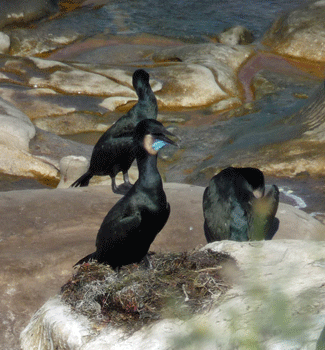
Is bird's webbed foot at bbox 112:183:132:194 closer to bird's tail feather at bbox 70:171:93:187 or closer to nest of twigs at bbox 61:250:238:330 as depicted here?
bird's tail feather at bbox 70:171:93:187

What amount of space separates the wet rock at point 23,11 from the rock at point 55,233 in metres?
11.7

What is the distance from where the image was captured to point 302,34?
46.4ft

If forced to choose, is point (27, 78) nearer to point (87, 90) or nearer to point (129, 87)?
point (87, 90)

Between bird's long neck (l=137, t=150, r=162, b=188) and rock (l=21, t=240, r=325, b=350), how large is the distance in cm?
69

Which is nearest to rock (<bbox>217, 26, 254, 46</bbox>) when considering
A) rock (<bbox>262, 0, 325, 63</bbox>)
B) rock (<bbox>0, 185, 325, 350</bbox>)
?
rock (<bbox>262, 0, 325, 63</bbox>)

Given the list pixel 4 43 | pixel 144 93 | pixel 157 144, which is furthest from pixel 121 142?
pixel 4 43

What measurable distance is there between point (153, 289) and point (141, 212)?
1001 millimetres

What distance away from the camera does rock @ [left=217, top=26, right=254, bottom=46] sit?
1589 centimetres

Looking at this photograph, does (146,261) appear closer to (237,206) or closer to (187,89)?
(237,206)

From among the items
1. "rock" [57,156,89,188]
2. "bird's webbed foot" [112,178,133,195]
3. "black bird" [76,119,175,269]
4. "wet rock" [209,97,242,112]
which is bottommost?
"wet rock" [209,97,242,112]

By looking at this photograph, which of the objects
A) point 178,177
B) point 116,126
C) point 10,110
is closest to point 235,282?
point 116,126

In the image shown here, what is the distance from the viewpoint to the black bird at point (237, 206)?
15.6 feet

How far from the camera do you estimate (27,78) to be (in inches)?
459

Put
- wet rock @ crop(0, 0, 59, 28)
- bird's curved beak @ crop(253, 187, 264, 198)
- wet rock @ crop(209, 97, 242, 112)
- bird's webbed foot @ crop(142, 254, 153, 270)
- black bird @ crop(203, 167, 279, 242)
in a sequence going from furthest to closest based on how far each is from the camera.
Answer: wet rock @ crop(0, 0, 59, 28), wet rock @ crop(209, 97, 242, 112), bird's curved beak @ crop(253, 187, 264, 198), black bird @ crop(203, 167, 279, 242), bird's webbed foot @ crop(142, 254, 153, 270)
